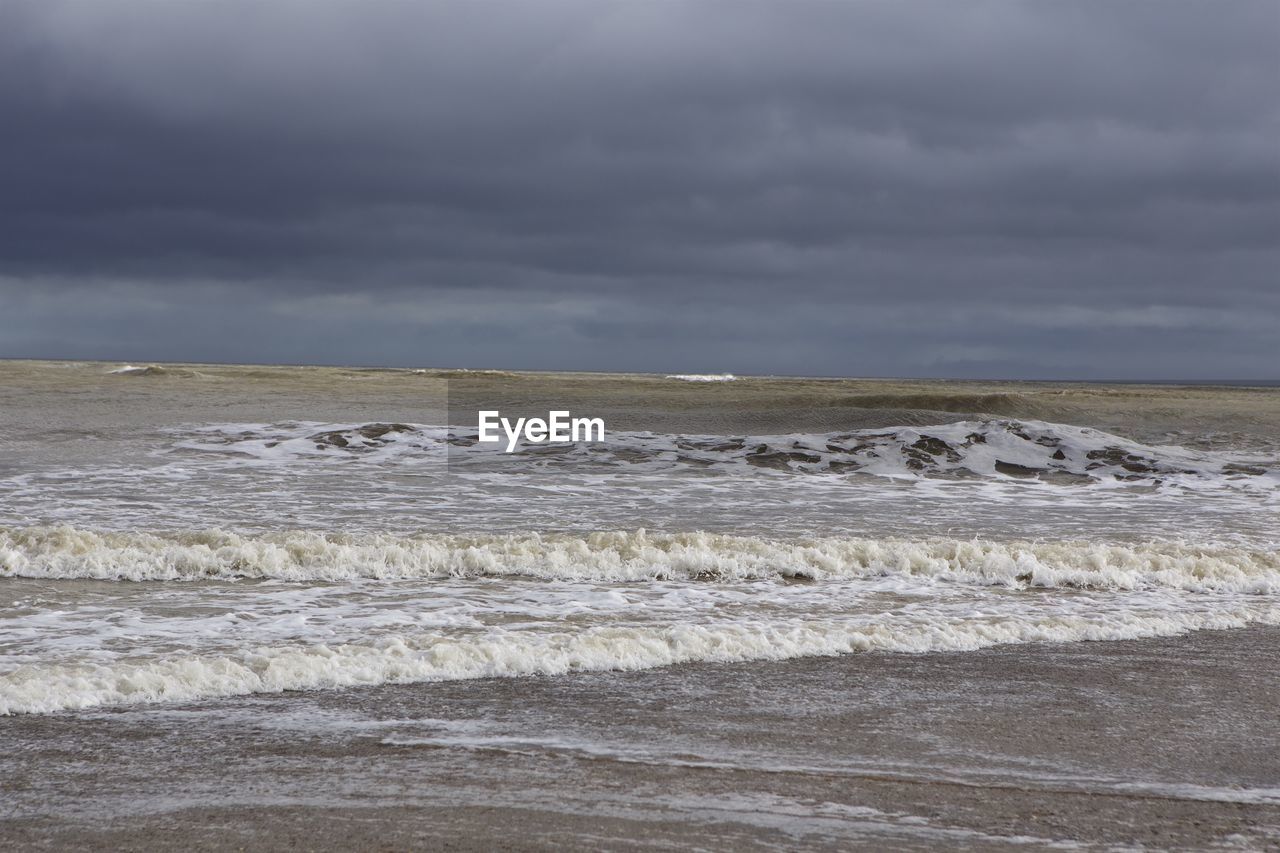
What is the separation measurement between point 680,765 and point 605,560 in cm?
399

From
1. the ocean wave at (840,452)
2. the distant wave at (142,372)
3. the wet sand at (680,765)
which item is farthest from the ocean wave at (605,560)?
the distant wave at (142,372)

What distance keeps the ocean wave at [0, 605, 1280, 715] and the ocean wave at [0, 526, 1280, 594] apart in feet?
3.87

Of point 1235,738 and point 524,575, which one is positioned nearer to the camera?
point 1235,738

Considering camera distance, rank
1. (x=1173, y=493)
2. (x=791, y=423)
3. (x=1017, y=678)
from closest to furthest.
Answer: (x=1017, y=678)
(x=1173, y=493)
(x=791, y=423)

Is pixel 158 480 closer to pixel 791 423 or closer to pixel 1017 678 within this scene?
pixel 1017 678

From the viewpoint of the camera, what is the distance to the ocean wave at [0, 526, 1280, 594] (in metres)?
7.52

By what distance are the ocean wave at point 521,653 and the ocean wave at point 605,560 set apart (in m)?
1.18

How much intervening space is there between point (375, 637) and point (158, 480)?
732 centimetres

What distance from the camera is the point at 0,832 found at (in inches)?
129

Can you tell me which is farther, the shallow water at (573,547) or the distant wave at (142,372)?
the distant wave at (142,372)

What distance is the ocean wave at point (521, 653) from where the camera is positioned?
185 inches

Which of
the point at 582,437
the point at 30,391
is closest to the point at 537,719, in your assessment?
the point at 582,437

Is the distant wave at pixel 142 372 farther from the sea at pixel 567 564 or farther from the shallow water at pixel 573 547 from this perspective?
the sea at pixel 567 564

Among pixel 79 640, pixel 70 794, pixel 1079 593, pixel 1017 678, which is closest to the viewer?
pixel 70 794
